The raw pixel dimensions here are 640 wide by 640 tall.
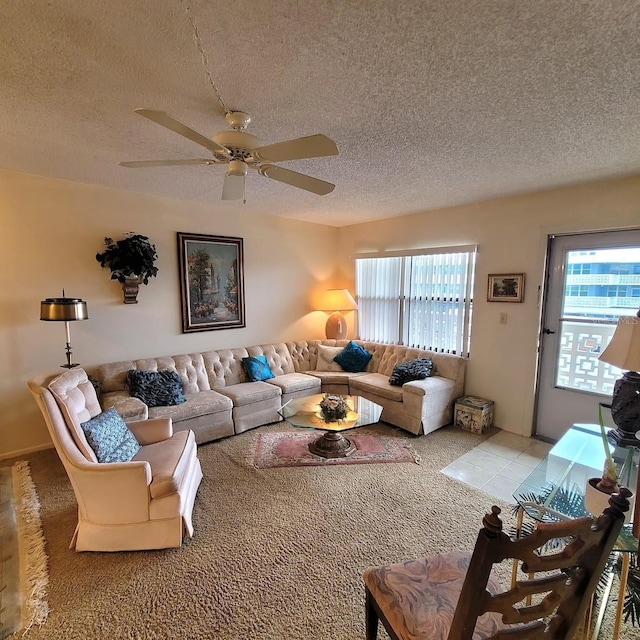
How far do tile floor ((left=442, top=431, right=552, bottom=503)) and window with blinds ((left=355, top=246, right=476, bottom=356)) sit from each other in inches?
43.5

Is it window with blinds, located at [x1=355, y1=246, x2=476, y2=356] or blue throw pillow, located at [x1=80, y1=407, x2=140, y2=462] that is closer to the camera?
blue throw pillow, located at [x1=80, y1=407, x2=140, y2=462]

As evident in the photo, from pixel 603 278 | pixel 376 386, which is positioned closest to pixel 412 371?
pixel 376 386

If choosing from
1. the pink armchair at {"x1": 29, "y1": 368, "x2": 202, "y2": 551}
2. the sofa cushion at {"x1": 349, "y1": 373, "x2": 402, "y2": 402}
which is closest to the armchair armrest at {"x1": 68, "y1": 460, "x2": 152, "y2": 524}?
the pink armchair at {"x1": 29, "y1": 368, "x2": 202, "y2": 551}

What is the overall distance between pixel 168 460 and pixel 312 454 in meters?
1.38

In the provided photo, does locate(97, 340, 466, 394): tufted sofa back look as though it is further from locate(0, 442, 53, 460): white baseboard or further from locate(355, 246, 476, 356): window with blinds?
locate(0, 442, 53, 460): white baseboard

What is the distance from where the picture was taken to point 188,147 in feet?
7.76

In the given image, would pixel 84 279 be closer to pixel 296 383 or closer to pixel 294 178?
pixel 296 383

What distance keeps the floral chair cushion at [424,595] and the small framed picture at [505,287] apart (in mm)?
2969

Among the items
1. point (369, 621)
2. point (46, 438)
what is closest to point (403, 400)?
point (369, 621)

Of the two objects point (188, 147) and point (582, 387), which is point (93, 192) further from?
point (582, 387)

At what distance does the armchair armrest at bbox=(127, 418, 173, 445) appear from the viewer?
8.30 ft

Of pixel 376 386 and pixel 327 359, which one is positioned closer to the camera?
pixel 376 386

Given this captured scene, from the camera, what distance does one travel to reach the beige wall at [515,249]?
307 cm

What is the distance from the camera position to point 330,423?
2.94 m
